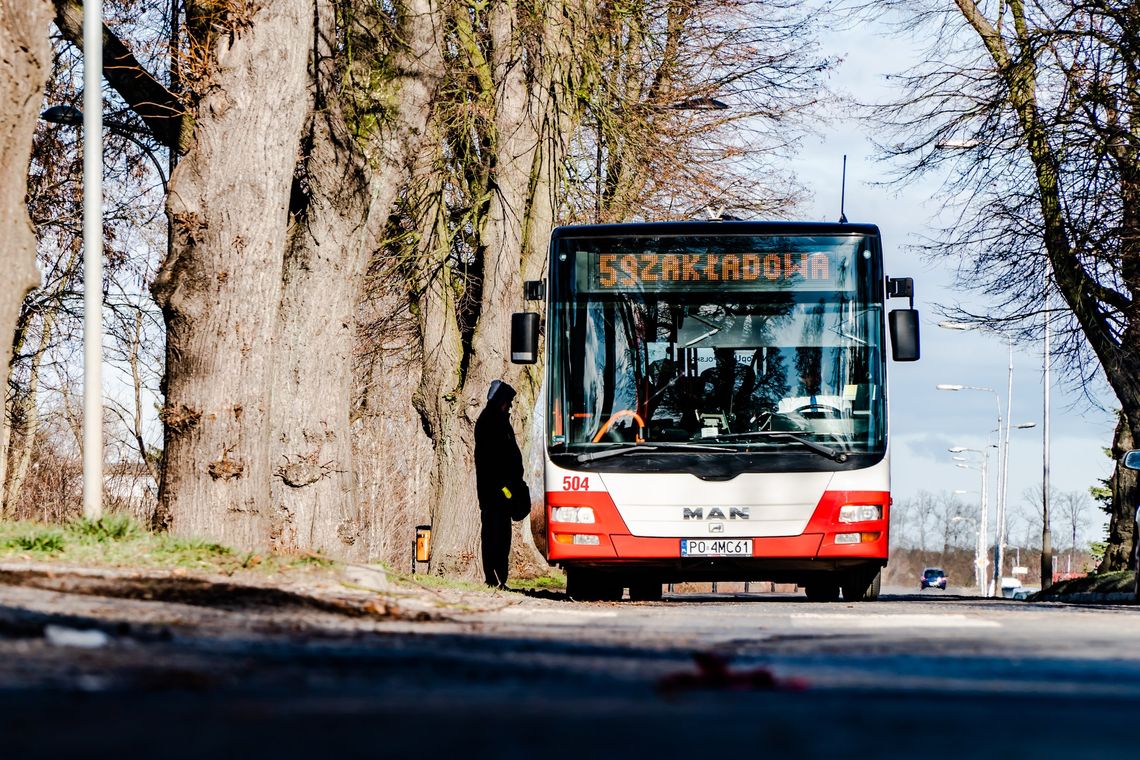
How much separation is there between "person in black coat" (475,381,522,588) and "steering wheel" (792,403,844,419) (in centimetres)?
264

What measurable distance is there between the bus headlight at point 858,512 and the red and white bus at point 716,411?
0.04 feet

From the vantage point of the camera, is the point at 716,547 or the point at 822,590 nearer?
the point at 716,547

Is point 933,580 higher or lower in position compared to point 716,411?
lower

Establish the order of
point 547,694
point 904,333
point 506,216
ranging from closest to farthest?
point 547,694 < point 904,333 < point 506,216

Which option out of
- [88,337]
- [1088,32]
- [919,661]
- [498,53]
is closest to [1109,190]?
[1088,32]

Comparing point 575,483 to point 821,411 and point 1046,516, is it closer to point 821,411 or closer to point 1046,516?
point 821,411

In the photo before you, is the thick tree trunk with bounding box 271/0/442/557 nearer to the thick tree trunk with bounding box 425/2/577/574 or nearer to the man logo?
the man logo

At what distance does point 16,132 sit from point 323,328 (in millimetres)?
4476

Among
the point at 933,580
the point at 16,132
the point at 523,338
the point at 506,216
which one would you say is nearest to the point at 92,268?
the point at 16,132

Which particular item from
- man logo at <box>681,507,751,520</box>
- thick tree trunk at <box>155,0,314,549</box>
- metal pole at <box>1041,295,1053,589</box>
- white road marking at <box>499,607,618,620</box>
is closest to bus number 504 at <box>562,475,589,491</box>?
man logo at <box>681,507,751,520</box>

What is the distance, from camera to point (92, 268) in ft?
41.0

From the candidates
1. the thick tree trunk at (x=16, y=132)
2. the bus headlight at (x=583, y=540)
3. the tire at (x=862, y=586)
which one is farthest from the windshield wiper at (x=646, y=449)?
the thick tree trunk at (x=16, y=132)

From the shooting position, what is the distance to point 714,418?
47.4ft

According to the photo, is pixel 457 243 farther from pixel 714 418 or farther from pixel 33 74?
pixel 33 74
